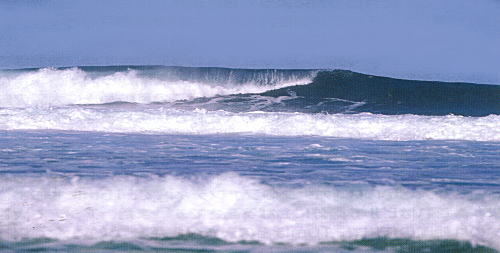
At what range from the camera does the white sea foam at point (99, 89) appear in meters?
15.2

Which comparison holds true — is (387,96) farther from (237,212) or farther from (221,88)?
(237,212)

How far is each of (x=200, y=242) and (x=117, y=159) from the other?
2314 millimetres

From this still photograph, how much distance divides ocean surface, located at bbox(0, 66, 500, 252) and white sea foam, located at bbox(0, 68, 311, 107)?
5834 mm

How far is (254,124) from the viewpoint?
8.55 meters

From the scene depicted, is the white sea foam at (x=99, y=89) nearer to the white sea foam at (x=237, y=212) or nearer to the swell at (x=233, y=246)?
the white sea foam at (x=237, y=212)

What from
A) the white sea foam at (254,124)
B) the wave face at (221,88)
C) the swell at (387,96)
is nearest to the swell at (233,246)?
the white sea foam at (254,124)

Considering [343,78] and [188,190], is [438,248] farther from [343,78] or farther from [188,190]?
[343,78]

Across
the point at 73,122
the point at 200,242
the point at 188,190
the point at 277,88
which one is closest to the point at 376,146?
the point at 188,190

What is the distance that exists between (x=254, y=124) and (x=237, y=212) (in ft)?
18.8

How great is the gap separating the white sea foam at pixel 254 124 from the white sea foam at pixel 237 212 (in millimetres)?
4524

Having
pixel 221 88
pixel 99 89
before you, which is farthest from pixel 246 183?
pixel 99 89

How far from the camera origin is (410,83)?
1581 cm

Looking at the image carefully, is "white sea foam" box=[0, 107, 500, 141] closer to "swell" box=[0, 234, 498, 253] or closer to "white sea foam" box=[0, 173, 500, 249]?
"white sea foam" box=[0, 173, 500, 249]

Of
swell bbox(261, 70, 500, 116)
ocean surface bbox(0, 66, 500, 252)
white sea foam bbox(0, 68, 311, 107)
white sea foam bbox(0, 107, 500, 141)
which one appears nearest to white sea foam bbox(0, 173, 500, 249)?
ocean surface bbox(0, 66, 500, 252)
